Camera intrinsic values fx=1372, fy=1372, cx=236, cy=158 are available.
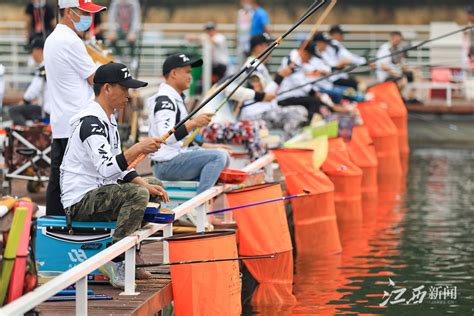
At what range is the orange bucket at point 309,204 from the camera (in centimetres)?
1226

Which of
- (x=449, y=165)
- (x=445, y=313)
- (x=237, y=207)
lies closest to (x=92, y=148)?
(x=237, y=207)

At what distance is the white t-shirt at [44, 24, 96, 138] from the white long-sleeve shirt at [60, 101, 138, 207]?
36.9 inches

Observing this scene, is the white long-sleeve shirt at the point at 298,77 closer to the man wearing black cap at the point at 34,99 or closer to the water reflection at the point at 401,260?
the water reflection at the point at 401,260

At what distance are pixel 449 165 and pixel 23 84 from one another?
919cm

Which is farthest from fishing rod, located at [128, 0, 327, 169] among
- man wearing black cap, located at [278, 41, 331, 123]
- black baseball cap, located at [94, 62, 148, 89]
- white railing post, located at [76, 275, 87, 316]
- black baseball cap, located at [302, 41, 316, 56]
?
black baseball cap, located at [302, 41, 316, 56]

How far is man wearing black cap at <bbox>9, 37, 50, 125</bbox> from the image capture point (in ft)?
45.5

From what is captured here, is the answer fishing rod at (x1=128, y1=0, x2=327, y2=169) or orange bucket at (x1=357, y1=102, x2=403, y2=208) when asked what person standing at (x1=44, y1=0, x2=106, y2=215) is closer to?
fishing rod at (x1=128, y1=0, x2=327, y2=169)

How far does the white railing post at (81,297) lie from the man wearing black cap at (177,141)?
9.96 feet

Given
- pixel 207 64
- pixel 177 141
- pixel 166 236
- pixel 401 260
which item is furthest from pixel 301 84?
pixel 166 236

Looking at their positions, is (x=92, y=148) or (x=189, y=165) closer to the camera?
(x=92, y=148)

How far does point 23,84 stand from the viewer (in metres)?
25.6

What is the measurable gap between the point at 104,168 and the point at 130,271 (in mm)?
605

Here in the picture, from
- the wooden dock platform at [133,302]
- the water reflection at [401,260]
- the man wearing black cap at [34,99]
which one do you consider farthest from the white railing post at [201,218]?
the man wearing black cap at [34,99]

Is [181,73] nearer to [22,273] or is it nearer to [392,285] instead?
[392,285]
